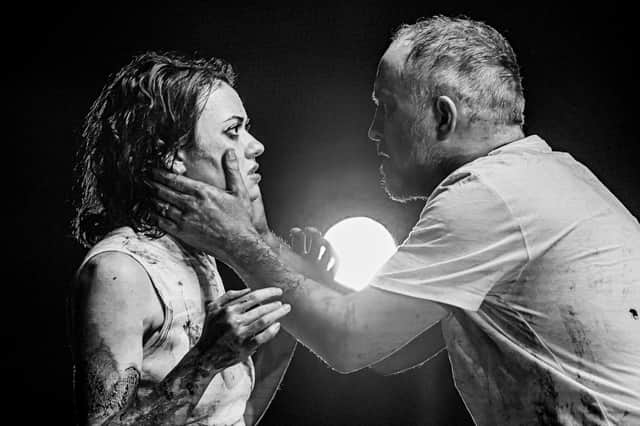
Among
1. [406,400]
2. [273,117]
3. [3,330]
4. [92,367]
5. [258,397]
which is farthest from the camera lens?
[406,400]

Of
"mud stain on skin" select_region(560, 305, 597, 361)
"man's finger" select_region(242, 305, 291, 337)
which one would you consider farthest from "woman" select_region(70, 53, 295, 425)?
"mud stain on skin" select_region(560, 305, 597, 361)

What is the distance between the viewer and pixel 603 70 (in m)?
2.09

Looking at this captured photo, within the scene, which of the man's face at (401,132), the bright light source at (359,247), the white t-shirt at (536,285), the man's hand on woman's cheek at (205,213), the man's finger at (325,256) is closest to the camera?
the white t-shirt at (536,285)

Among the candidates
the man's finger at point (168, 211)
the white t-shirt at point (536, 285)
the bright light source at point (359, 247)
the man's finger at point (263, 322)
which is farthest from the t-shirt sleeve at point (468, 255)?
the bright light source at point (359, 247)

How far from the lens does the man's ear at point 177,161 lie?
1.46 metres

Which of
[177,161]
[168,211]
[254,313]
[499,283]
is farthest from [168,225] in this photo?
[499,283]

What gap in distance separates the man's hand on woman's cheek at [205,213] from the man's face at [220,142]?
6cm

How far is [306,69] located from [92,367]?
1.00 m

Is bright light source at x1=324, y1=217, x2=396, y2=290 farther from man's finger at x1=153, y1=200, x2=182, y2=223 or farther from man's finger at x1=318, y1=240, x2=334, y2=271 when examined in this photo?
man's finger at x1=153, y1=200, x2=182, y2=223

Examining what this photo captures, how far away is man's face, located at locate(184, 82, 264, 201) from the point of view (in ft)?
4.85

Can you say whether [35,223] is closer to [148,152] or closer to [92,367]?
[148,152]

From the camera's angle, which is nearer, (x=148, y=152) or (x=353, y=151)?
(x=148, y=152)

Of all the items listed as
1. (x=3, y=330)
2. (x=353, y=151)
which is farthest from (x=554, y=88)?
(x=3, y=330)

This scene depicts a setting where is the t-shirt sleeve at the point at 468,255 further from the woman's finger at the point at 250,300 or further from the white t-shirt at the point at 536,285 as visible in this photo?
the woman's finger at the point at 250,300
